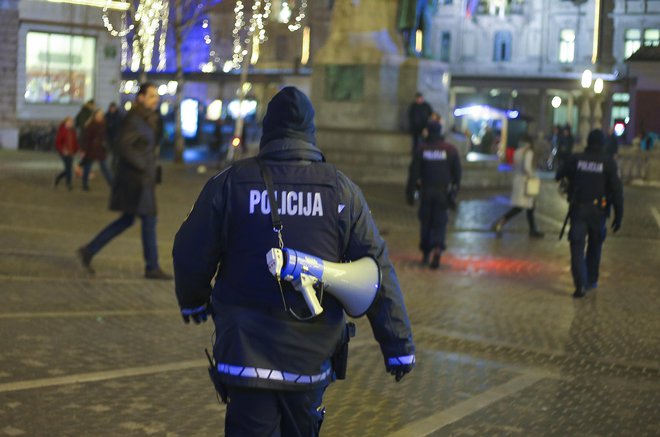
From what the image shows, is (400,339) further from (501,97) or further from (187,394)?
(501,97)

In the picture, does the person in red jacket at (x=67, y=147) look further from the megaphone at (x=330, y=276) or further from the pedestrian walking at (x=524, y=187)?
the megaphone at (x=330, y=276)

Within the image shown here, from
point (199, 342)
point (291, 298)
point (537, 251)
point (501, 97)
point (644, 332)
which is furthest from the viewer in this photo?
point (501, 97)

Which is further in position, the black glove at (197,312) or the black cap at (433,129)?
the black cap at (433,129)

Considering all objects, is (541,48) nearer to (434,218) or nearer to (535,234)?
(535,234)

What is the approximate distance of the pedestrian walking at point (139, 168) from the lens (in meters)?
11.9

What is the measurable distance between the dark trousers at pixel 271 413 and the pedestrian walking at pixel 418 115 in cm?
2203

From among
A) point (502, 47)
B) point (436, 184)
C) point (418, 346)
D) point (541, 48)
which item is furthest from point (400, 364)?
point (502, 47)

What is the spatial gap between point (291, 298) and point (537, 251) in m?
Answer: 12.8

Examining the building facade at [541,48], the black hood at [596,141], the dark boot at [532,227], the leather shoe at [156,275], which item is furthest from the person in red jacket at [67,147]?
the building facade at [541,48]

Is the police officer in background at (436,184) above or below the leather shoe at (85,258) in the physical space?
above

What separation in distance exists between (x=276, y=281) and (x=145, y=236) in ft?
25.6

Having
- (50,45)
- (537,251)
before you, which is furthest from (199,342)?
(50,45)

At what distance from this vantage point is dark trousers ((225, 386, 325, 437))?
4422mm

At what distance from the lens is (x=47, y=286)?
11.6 m
